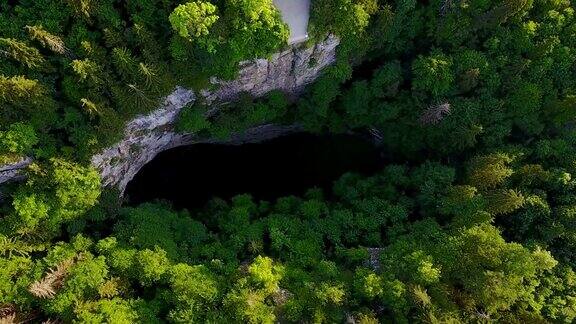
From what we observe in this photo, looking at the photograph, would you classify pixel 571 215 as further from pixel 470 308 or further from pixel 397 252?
pixel 397 252

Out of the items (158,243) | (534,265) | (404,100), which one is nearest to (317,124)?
(404,100)

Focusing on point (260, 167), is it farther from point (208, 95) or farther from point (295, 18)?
point (295, 18)

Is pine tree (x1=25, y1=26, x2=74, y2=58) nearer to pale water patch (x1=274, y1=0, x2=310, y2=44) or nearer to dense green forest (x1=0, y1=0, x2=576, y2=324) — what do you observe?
dense green forest (x1=0, y1=0, x2=576, y2=324)

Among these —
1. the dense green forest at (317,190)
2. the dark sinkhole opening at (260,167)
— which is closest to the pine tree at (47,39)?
the dense green forest at (317,190)

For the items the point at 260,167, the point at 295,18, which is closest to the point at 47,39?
the point at 295,18

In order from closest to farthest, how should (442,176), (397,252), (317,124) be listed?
(397,252) → (442,176) → (317,124)

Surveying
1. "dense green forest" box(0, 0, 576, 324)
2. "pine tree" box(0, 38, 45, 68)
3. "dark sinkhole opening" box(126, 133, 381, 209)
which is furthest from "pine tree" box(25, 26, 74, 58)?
"dark sinkhole opening" box(126, 133, 381, 209)
